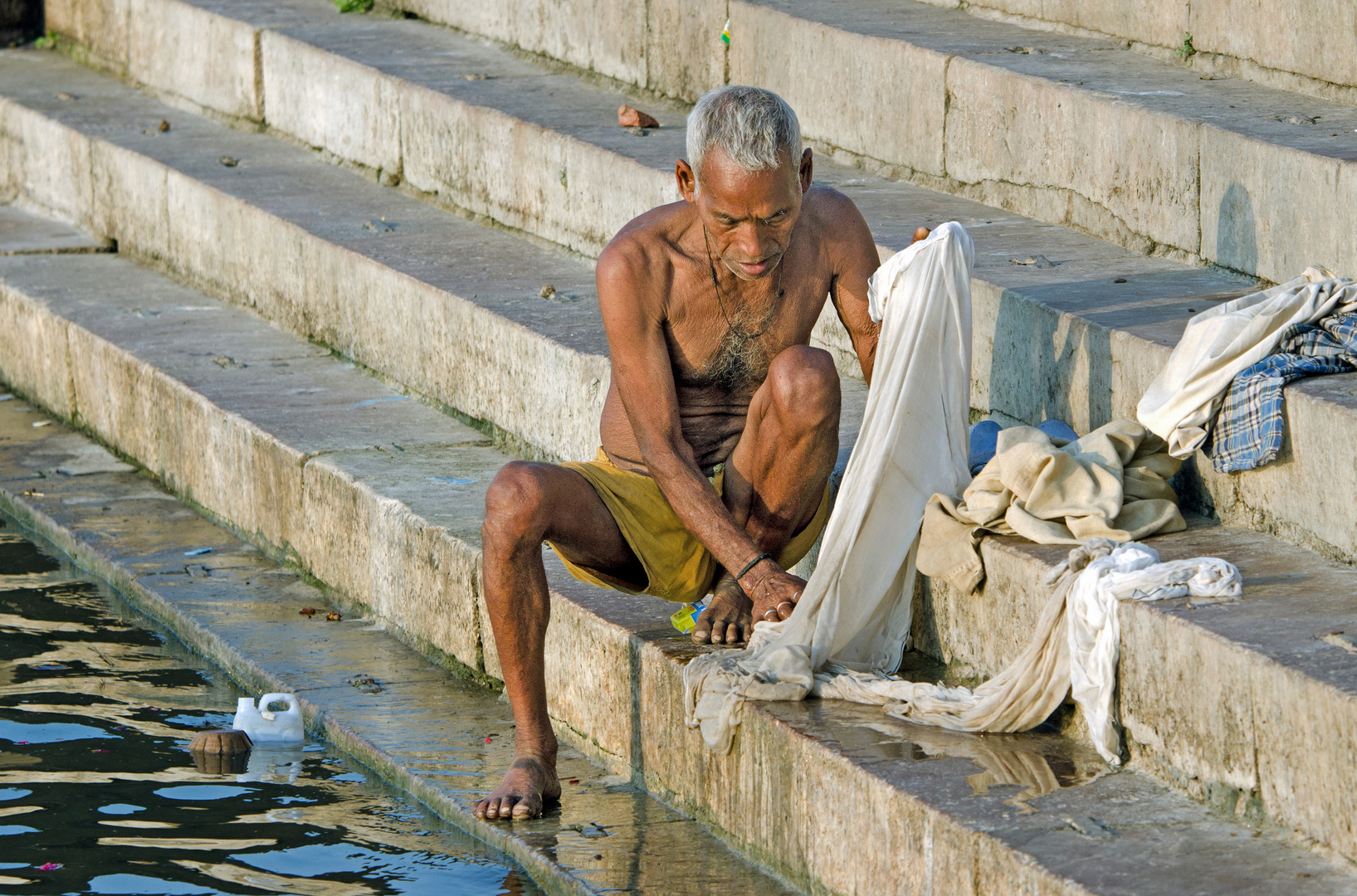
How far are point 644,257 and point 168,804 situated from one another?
1734 millimetres

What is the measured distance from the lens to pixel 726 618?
4.60 meters

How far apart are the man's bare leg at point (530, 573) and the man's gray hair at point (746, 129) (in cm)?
79

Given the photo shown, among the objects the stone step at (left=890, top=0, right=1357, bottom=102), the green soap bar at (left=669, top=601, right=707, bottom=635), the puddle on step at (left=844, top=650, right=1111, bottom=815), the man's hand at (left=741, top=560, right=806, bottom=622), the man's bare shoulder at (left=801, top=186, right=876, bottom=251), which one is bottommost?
the green soap bar at (left=669, top=601, right=707, bottom=635)

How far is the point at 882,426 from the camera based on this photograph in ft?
14.8

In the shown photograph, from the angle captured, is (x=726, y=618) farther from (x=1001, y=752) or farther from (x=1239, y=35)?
(x=1239, y=35)

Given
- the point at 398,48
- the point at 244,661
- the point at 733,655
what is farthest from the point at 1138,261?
the point at 398,48

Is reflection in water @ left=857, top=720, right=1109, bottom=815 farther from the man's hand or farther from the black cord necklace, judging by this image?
the black cord necklace

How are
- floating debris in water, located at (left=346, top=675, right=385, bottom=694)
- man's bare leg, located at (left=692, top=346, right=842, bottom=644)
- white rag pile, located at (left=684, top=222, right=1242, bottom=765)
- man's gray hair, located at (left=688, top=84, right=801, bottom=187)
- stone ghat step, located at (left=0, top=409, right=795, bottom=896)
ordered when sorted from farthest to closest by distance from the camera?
1. floating debris in water, located at (left=346, top=675, right=385, bottom=694)
2. man's bare leg, located at (left=692, top=346, right=842, bottom=644)
3. stone ghat step, located at (left=0, top=409, right=795, bottom=896)
4. man's gray hair, located at (left=688, top=84, right=801, bottom=187)
5. white rag pile, located at (left=684, top=222, right=1242, bottom=765)

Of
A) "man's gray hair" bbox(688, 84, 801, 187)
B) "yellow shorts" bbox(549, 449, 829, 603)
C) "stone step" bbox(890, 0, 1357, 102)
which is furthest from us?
"stone step" bbox(890, 0, 1357, 102)

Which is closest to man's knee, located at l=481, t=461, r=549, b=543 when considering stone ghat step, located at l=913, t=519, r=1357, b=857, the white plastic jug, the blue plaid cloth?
stone ghat step, located at l=913, t=519, r=1357, b=857

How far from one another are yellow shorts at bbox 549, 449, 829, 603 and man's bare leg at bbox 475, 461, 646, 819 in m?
0.04

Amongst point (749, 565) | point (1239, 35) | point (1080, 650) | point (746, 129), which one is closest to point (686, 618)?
point (749, 565)

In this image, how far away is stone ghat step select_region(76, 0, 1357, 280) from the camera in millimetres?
5348

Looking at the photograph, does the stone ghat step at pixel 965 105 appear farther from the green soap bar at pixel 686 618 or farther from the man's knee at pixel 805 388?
the green soap bar at pixel 686 618
